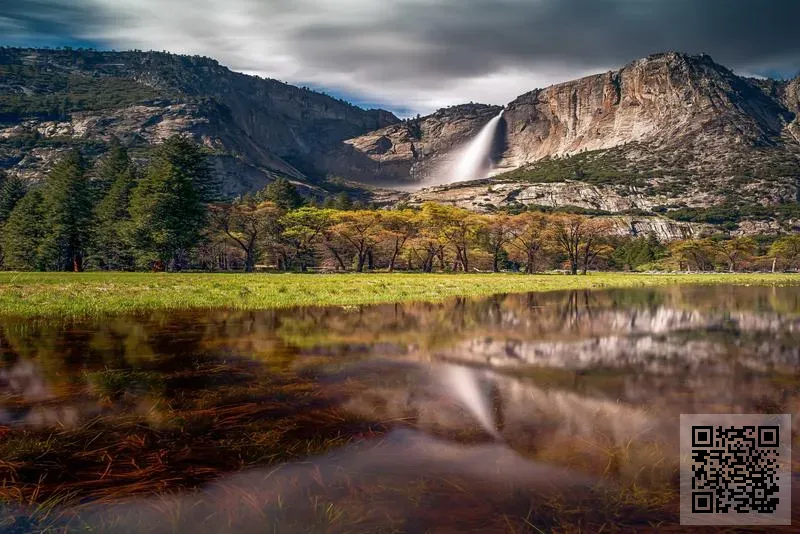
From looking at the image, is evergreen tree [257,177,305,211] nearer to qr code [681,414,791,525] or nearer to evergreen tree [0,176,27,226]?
evergreen tree [0,176,27,226]

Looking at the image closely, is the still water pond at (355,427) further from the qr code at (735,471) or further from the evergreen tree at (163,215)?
the evergreen tree at (163,215)

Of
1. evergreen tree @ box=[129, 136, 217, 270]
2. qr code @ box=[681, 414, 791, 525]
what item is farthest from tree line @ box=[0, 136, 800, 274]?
qr code @ box=[681, 414, 791, 525]

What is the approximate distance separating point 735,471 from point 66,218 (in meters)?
76.4

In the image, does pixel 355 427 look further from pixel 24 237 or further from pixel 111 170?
pixel 111 170

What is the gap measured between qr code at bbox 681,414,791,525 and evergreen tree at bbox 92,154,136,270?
232ft

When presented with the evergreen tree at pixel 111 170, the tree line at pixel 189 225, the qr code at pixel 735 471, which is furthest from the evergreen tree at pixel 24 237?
the qr code at pixel 735 471

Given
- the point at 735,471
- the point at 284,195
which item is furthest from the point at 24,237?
the point at 735,471

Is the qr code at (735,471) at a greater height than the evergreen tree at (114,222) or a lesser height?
lesser

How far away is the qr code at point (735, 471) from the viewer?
4.64 metres

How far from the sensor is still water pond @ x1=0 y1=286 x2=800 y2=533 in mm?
4555

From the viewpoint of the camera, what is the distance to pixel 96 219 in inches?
2699

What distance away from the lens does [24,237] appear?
6681 centimetres

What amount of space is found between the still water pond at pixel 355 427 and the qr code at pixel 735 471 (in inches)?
7.8

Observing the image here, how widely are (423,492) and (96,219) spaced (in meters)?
78.5
